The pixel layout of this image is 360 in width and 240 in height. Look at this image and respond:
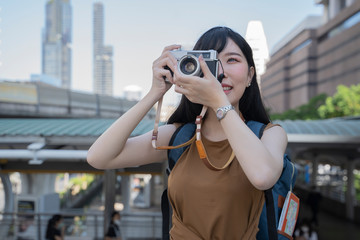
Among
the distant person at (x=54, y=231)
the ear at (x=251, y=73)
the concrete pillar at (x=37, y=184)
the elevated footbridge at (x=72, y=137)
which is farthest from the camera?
the concrete pillar at (x=37, y=184)

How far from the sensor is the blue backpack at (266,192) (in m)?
1.46

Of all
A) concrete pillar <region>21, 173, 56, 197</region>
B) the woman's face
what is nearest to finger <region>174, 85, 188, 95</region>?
the woman's face

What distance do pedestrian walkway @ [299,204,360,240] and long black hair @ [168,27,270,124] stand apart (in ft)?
41.4

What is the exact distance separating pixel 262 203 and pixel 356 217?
1674cm

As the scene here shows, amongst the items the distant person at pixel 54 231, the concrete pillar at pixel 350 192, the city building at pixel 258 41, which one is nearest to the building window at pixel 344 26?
the concrete pillar at pixel 350 192

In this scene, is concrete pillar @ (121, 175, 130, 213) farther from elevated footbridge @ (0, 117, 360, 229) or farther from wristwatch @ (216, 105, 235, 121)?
wristwatch @ (216, 105, 235, 121)

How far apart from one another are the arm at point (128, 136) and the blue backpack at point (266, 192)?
0.14 meters

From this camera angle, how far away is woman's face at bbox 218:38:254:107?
5.01 ft

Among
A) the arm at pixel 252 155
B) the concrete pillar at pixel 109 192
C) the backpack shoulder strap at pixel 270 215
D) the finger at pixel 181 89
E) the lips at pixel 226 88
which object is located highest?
the lips at pixel 226 88

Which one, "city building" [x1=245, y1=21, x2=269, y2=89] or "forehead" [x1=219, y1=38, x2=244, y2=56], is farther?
"city building" [x1=245, y1=21, x2=269, y2=89]

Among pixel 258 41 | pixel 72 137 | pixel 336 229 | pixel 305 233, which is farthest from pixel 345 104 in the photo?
pixel 258 41

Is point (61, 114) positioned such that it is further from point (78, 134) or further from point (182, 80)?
point (182, 80)

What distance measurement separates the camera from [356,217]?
16.1 metres

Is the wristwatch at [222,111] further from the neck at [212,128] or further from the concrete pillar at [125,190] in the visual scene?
the concrete pillar at [125,190]
